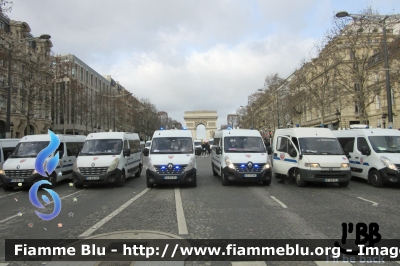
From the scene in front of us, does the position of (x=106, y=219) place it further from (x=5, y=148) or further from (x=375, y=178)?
(x=5, y=148)

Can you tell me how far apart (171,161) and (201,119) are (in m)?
91.0

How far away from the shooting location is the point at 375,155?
12516mm

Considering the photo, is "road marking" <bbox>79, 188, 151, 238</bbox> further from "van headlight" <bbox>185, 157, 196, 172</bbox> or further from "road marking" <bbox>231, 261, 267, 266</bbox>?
"road marking" <bbox>231, 261, 267, 266</bbox>

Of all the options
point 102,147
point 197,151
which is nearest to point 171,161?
point 197,151

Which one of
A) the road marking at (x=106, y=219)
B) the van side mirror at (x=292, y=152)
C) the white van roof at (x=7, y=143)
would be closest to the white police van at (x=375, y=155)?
the van side mirror at (x=292, y=152)

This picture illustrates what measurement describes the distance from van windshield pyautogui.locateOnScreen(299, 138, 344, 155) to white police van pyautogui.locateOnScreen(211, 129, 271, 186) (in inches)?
60.2

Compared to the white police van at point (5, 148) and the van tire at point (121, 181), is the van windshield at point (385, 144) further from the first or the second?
the white police van at point (5, 148)

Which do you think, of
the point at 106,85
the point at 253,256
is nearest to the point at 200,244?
the point at 253,256

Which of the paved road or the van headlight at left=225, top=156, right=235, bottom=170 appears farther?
the van headlight at left=225, top=156, right=235, bottom=170

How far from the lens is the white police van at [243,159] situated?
12.2 metres

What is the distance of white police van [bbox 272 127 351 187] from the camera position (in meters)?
11.6

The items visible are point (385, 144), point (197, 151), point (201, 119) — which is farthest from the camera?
point (201, 119)

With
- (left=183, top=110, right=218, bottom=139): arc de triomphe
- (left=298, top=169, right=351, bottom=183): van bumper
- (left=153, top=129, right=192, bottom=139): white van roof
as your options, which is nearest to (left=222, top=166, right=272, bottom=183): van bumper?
(left=298, top=169, right=351, bottom=183): van bumper

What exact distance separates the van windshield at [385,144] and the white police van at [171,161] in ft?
23.7
